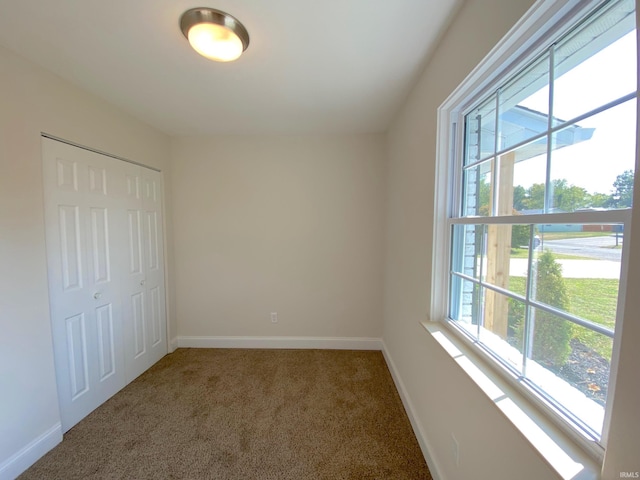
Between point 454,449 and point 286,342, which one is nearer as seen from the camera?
point 454,449

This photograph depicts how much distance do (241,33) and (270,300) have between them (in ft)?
7.75

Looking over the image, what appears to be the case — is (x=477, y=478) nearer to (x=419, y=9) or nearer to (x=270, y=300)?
(x=419, y=9)

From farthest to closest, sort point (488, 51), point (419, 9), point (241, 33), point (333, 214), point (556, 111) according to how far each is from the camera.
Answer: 1. point (333, 214)
2. point (241, 33)
3. point (419, 9)
4. point (488, 51)
5. point (556, 111)

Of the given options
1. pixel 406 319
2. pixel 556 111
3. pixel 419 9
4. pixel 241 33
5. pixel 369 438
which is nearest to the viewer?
pixel 556 111

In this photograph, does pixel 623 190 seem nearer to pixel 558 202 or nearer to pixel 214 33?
pixel 558 202

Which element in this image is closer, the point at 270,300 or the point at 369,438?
the point at 369,438

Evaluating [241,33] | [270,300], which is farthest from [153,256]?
[241,33]

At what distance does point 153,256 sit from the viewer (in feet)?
8.26

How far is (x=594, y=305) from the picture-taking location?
2.23 ft

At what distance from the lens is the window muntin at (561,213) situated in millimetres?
637

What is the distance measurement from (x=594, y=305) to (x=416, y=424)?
1.42 metres

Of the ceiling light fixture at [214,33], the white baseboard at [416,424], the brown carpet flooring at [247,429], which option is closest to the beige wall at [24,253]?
the brown carpet flooring at [247,429]

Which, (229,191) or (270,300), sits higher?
(229,191)

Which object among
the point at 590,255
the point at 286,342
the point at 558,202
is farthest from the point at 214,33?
the point at 286,342
